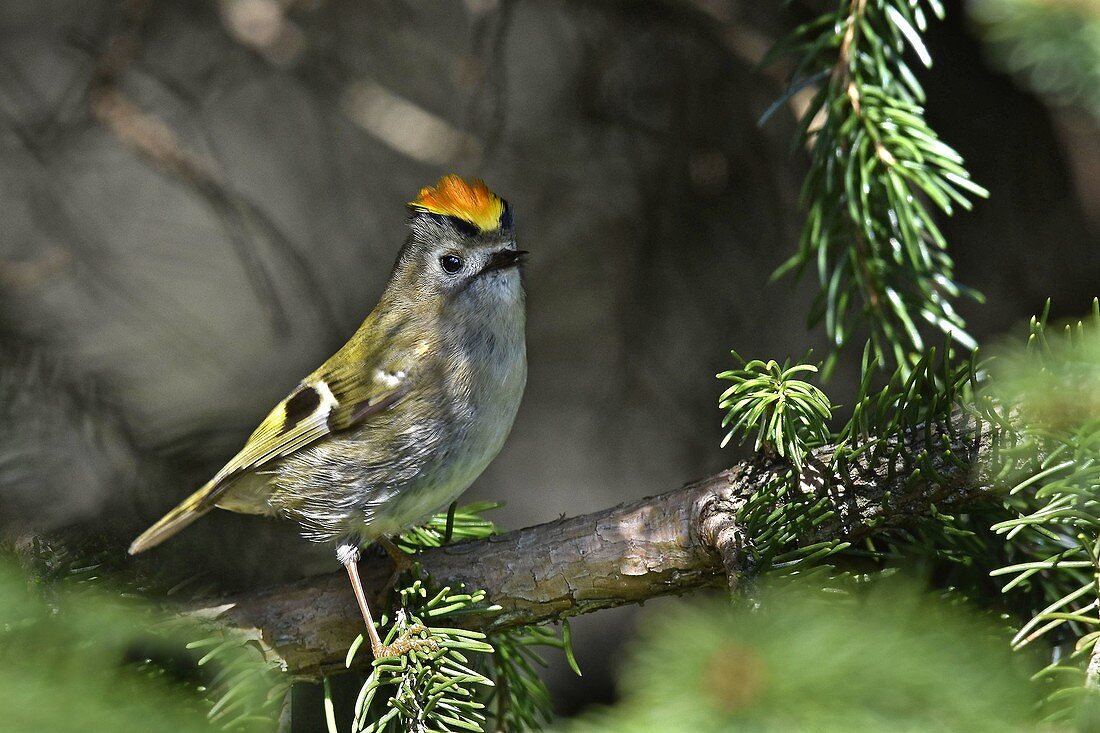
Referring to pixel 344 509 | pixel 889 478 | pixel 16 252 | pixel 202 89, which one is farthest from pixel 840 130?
pixel 16 252

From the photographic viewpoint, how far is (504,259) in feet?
5.24

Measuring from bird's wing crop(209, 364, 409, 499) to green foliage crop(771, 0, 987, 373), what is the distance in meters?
0.66

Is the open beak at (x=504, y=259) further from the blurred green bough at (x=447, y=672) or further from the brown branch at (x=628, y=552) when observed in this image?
the brown branch at (x=628, y=552)

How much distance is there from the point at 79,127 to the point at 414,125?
705 millimetres

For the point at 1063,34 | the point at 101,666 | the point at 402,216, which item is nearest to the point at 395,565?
the point at 101,666

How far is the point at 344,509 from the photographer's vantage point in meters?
1.47

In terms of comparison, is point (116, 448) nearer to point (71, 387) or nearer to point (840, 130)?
point (71, 387)

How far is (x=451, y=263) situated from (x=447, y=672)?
2.54ft

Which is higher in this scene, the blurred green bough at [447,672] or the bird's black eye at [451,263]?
the bird's black eye at [451,263]

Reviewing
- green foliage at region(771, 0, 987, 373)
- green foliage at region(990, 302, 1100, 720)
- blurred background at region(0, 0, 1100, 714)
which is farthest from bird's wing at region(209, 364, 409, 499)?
green foliage at region(990, 302, 1100, 720)

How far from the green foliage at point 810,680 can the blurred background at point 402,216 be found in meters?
0.93

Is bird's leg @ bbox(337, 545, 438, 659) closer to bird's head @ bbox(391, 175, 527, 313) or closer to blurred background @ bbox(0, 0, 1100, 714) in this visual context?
blurred background @ bbox(0, 0, 1100, 714)

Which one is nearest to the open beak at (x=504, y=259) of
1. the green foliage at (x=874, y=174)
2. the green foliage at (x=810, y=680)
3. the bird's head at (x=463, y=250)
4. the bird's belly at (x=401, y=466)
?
the bird's head at (x=463, y=250)

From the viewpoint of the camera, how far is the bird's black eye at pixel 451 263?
5.49 ft
